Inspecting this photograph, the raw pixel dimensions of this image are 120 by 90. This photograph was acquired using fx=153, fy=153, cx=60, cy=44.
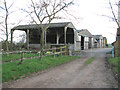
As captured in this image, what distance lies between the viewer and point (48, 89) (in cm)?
512

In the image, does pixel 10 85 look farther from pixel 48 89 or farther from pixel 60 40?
pixel 60 40

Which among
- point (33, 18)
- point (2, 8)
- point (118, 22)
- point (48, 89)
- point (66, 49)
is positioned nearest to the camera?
point (48, 89)

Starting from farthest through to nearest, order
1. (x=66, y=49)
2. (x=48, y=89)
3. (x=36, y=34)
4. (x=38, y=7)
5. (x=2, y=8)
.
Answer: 1. (x=36, y=34)
2. (x=66, y=49)
3. (x=38, y=7)
4. (x=2, y=8)
5. (x=48, y=89)

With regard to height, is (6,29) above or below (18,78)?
above

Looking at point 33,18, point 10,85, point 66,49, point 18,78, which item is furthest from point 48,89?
point 66,49

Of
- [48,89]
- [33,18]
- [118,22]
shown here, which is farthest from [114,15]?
[33,18]

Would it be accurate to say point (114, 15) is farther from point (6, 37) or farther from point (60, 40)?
point (60, 40)

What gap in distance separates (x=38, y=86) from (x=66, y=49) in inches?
536

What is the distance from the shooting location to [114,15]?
9367mm

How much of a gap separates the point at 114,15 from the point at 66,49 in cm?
1018

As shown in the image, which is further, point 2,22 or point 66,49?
point 66,49

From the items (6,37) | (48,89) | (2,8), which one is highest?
(2,8)

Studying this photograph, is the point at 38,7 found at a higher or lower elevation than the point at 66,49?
higher

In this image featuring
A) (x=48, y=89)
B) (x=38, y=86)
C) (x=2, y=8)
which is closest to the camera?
(x=48, y=89)
